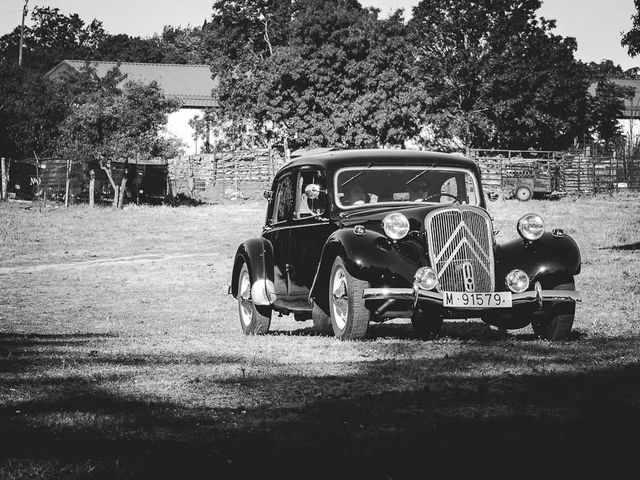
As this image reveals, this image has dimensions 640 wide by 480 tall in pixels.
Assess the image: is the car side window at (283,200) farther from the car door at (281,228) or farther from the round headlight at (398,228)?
the round headlight at (398,228)

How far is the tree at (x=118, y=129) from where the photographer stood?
4072 centimetres

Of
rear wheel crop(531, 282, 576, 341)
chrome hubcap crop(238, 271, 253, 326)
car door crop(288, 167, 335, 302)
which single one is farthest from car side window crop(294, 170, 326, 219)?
rear wheel crop(531, 282, 576, 341)

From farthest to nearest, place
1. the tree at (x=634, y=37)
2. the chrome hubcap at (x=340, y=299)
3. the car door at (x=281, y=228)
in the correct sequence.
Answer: the tree at (x=634, y=37) < the car door at (x=281, y=228) < the chrome hubcap at (x=340, y=299)

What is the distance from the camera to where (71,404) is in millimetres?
5906

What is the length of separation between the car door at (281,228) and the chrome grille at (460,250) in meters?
2.53

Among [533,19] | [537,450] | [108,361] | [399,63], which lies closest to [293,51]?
[399,63]

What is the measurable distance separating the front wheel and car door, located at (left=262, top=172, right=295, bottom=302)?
155 centimetres

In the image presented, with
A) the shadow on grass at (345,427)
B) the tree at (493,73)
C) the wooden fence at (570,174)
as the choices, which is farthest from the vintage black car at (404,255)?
the tree at (493,73)

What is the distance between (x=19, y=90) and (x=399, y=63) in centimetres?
2067

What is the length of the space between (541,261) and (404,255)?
1.43 metres

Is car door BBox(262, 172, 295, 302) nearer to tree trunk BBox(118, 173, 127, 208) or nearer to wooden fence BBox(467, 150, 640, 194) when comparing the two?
tree trunk BBox(118, 173, 127, 208)

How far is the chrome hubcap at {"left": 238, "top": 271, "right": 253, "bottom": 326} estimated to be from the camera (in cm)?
1238

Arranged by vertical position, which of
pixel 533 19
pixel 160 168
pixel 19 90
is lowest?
pixel 160 168

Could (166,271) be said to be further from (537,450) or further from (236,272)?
(537,450)
